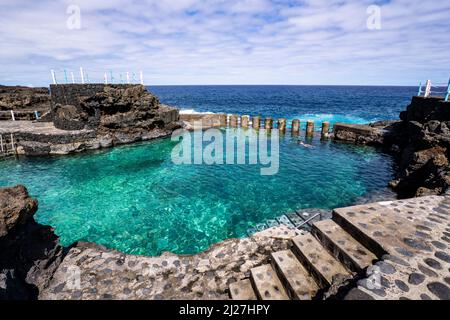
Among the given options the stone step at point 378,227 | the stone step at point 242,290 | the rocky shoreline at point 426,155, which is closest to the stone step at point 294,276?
the stone step at point 242,290

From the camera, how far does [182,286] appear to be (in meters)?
5.59

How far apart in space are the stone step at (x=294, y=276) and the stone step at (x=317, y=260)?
0.14m

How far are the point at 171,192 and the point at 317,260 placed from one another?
9.22 m

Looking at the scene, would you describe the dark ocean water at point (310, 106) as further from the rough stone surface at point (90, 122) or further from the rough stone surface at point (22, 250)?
the rough stone surface at point (22, 250)

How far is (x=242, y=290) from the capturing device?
206 inches

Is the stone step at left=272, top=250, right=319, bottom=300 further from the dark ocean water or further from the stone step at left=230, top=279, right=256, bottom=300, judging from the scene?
the dark ocean water

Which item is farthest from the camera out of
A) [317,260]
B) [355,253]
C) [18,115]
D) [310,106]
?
[310,106]

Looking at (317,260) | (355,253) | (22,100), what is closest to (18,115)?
(22,100)

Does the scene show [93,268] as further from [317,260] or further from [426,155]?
[426,155]

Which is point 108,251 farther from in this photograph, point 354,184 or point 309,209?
point 354,184

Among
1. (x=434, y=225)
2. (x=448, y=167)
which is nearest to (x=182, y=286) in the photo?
(x=434, y=225)

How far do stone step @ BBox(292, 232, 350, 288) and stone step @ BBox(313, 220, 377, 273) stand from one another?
0.15 metres

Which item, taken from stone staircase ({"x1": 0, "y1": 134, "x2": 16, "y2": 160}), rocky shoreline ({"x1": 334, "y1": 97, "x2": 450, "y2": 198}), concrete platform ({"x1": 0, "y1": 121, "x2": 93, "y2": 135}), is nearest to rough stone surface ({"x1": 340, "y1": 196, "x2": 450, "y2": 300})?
rocky shoreline ({"x1": 334, "y1": 97, "x2": 450, "y2": 198})

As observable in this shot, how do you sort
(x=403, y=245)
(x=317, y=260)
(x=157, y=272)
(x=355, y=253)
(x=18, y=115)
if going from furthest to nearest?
(x=18, y=115) < (x=157, y=272) < (x=317, y=260) < (x=355, y=253) < (x=403, y=245)
